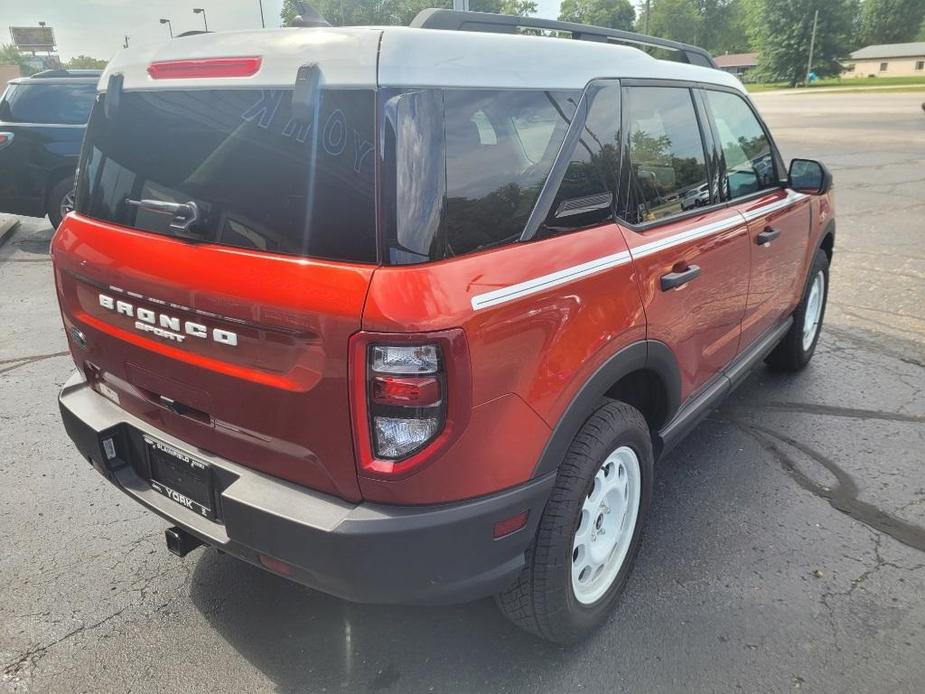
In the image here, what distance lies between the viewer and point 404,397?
5.45ft

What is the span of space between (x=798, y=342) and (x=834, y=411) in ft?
1.82

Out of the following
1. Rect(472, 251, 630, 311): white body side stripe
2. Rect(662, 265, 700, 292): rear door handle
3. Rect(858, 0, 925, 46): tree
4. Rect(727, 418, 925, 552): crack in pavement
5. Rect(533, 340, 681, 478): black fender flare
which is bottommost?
Rect(727, 418, 925, 552): crack in pavement

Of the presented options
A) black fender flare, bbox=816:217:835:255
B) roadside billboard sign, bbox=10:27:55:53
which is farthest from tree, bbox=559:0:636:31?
black fender flare, bbox=816:217:835:255

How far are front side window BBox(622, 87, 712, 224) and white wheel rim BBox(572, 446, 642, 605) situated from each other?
0.90 m

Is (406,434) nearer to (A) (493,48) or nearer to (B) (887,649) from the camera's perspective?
(A) (493,48)

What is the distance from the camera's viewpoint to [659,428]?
270 centimetres

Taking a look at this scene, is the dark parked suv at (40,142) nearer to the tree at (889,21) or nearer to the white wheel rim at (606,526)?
the white wheel rim at (606,526)

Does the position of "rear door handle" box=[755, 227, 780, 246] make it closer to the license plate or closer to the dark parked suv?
the license plate

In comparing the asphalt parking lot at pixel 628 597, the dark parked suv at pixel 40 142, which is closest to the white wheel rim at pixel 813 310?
the asphalt parking lot at pixel 628 597

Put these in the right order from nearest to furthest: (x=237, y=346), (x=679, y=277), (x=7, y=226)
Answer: (x=237, y=346) < (x=679, y=277) < (x=7, y=226)

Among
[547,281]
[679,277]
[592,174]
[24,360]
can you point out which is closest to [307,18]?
[592,174]

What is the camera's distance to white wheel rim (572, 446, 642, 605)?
7.55 ft

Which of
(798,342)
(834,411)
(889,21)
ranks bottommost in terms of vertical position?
(834,411)

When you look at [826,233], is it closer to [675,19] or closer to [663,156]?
[663,156]
